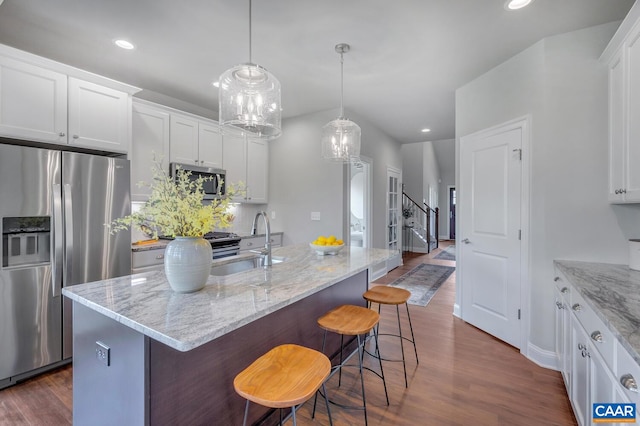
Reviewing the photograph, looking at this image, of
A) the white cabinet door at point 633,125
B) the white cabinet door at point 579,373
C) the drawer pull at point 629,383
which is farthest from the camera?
the white cabinet door at point 633,125

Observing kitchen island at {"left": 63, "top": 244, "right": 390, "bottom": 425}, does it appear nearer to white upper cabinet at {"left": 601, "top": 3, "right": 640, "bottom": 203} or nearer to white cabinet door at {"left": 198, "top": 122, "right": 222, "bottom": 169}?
white upper cabinet at {"left": 601, "top": 3, "right": 640, "bottom": 203}

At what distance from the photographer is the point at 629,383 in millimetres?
1002

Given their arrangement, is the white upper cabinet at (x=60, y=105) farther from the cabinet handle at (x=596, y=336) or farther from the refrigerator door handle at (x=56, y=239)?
the cabinet handle at (x=596, y=336)

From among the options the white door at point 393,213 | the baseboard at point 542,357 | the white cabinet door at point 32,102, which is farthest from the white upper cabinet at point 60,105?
the white door at point 393,213

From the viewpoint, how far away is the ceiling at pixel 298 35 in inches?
83.0

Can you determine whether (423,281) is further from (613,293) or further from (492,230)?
(613,293)

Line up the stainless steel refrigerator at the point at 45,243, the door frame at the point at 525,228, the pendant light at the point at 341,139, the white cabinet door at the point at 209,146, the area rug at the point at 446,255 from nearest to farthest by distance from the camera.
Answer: the stainless steel refrigerator at the point at 45,243
the door frame at the point at 525,228
the pendant light at the point at 341,139
the white cabinet door at the point at 209,146
the area rug at the point at 446,255

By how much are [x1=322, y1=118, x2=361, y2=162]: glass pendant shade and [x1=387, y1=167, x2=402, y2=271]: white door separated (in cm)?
306

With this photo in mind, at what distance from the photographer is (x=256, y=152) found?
4645 mm

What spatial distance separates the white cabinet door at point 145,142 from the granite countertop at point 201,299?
1.96m

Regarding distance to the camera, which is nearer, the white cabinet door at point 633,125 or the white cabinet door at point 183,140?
the white cabinet door at point 633,125

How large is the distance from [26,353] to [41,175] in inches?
55.4

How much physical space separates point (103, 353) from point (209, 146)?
3146 millimetres

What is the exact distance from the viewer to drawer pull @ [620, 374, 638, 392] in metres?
0.98
